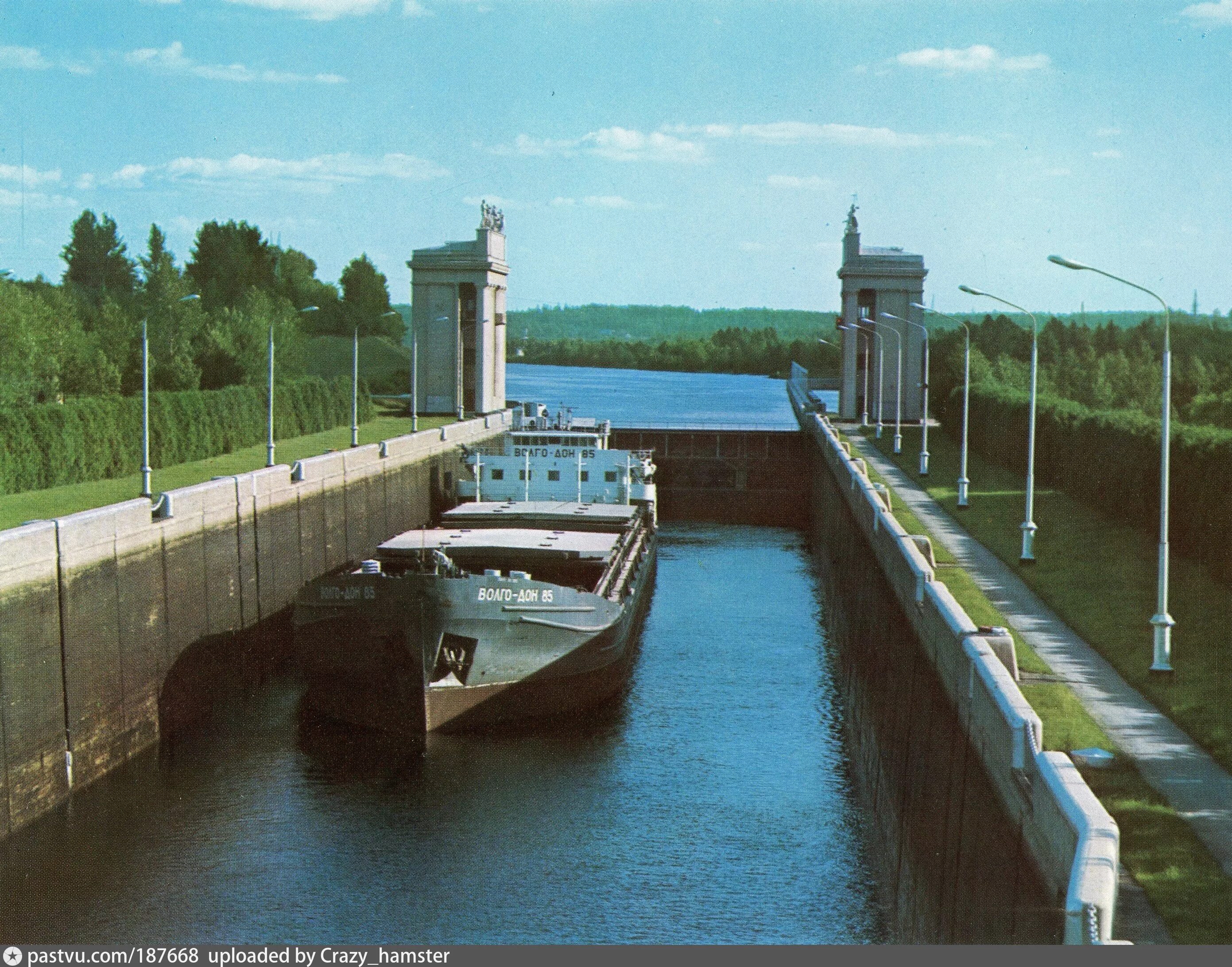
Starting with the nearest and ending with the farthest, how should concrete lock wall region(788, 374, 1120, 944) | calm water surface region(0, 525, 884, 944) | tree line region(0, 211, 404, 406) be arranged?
1. concrete lock wall region(788, 374, 1120, 944)
2. calm water surface region(0, 525, 884, 944)
3. tree line region(0, 211, 404, 406)

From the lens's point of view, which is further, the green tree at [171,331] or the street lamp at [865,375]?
the street lamp at [865,375]

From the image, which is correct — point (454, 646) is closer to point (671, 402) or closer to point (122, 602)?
point (122, 602)

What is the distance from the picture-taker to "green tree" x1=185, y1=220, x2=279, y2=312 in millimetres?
155625

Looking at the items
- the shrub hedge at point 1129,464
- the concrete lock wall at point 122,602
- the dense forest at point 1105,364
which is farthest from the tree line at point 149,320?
the dense forest at point 1105,364

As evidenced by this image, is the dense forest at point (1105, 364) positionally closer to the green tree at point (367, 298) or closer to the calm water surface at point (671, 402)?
the calm water surface at point (671, 402)

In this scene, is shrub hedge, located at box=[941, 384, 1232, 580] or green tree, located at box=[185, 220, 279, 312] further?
green tree, located at box=[185, 220, 279, 312]

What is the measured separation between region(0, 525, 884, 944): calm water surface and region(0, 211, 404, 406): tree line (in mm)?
11250

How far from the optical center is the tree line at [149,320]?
59.0 m

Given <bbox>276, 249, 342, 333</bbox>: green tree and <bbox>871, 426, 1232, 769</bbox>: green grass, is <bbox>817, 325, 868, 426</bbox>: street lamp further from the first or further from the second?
<bbox>276, 249, 342, 333</bbox>: green tree

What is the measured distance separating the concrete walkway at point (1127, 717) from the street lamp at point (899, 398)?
33804 mm

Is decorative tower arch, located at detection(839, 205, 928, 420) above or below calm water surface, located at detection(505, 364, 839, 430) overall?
above

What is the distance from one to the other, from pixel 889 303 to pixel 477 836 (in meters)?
66.7

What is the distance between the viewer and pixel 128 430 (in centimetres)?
4856

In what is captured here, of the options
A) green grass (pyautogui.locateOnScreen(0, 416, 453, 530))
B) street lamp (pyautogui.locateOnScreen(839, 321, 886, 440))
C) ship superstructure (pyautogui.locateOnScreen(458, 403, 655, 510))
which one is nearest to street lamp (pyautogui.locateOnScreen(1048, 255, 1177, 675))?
green grass (pyautogui.locateOnScreen(0, 416, 453, 530))
